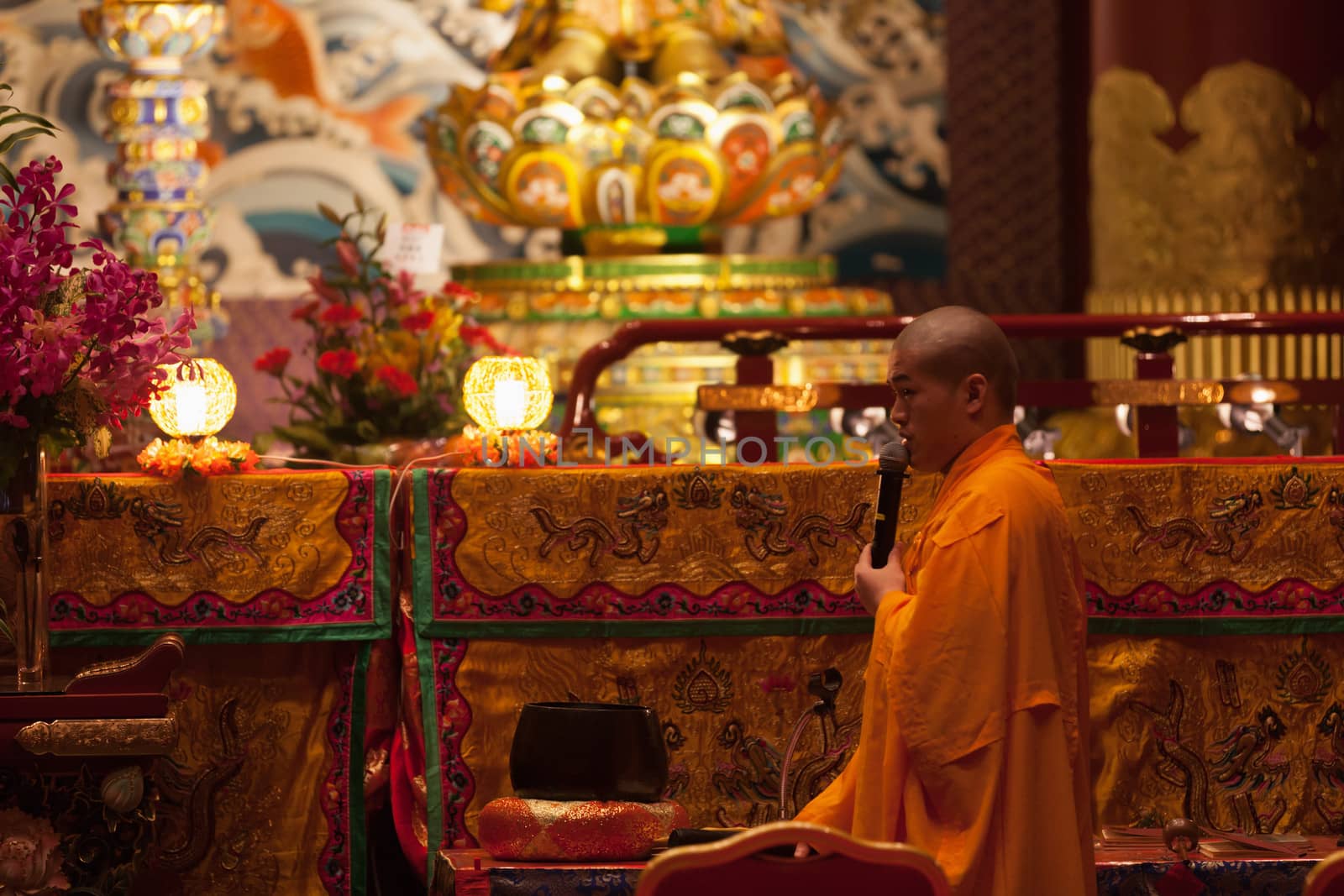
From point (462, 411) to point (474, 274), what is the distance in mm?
2065

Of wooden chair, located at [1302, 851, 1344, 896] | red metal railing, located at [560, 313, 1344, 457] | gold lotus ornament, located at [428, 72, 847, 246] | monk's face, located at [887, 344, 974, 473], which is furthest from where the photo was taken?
gold lotus ornament, located at [428, 72, 847, 246]

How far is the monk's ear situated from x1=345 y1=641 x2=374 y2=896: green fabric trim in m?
1.14

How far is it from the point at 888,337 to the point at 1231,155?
2.86m

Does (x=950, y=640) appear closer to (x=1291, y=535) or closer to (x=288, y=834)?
(x=1291, y=535)

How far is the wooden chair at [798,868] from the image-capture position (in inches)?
76.2

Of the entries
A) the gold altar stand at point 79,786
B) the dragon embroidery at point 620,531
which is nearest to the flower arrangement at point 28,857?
the gold altar stand at point 79,786

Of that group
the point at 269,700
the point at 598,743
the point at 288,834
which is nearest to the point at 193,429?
the point at 269,700

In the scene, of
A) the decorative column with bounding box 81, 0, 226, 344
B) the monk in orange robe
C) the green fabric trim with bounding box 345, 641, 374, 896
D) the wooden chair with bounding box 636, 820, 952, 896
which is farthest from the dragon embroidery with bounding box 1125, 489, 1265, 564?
the decorative column with bounding box 81, 0, 226, 344

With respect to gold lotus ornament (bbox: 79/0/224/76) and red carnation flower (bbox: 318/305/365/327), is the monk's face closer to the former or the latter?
red carnation flower (bbox: 318/305/365/327)

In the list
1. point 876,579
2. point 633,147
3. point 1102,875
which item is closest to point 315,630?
point 876,579

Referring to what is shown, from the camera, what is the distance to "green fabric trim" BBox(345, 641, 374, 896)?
315cm

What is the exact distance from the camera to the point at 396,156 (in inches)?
292

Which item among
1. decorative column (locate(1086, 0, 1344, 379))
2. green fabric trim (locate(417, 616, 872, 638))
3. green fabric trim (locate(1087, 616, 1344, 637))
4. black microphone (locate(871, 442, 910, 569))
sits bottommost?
green fabric trim (locate(1087, 616, 1344, 637))

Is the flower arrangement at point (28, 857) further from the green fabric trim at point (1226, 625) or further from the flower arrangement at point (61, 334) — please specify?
the green fabric trim at point (1226, 625)
